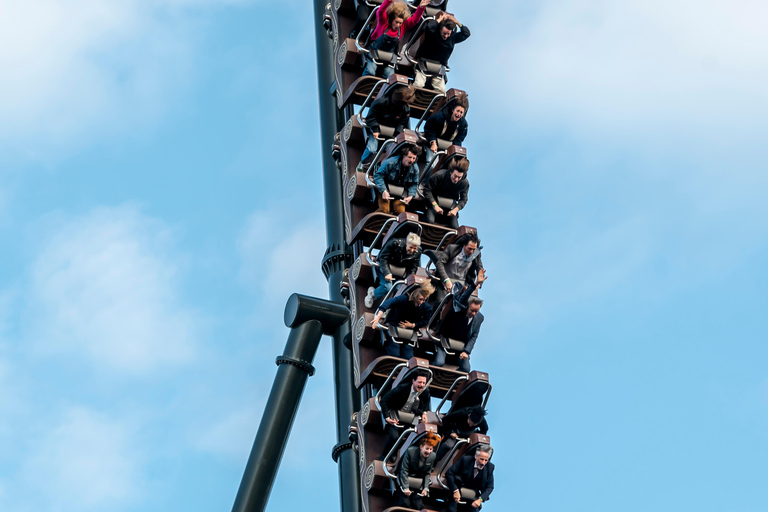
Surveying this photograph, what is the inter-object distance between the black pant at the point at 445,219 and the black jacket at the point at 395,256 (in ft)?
3.42

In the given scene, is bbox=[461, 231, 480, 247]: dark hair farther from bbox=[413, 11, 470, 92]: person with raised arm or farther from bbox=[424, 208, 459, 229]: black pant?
bbox=[413, 11, 470, 92]: person with raised arm

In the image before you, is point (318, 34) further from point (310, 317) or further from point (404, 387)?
point (404, 387)

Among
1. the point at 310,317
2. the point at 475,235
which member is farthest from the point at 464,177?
the point at 310,317

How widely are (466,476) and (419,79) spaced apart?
6.76 metres

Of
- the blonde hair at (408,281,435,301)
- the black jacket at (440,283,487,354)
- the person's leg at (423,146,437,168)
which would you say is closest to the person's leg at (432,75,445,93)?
the person's leg at (423,146,437,168)

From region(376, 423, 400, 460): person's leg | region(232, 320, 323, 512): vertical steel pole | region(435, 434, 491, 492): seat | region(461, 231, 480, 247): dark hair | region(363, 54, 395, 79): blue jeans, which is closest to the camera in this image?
region(376, 423, 400, 460): person's leg

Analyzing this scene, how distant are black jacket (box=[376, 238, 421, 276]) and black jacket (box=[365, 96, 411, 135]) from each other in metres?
2.26

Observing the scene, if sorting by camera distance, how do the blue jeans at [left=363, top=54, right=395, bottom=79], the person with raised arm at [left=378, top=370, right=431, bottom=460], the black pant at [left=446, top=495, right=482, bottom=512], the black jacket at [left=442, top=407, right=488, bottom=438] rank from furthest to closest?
1. the blue jeans at [left=363, top=54, right=395, bottom=79]
2. the black jacket at [left=442, top=407, right=488, bottom=438]
3. the person with raised arm at [left=378, top=370, right=431, bottom=460]
4. the black pant at [left=446, top=495, right=482, bottom=512]

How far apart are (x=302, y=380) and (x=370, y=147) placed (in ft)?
12.1

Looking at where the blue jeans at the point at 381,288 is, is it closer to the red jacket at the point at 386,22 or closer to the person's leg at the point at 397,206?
the person's leg at the point at 397,206

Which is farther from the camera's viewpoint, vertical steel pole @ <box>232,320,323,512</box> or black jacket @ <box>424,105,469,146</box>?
black jacket @ <box>424,105,469,146</box>

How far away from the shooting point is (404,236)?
21.2 meters

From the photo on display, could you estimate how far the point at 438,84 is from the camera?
77.0 ft

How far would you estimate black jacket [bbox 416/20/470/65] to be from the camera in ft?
77.4
